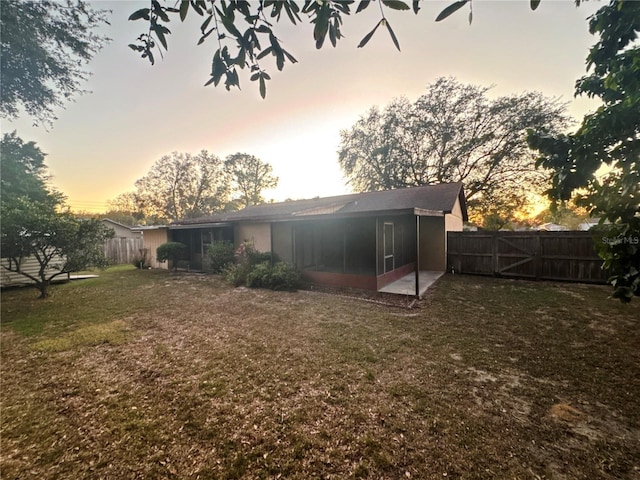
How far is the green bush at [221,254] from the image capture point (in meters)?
10.7

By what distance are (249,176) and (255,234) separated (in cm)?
2203

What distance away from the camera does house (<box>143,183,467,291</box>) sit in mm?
7363

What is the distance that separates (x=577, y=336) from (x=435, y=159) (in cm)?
1625

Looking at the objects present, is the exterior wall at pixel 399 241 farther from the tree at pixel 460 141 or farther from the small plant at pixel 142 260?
the small plant at pixel 142 260

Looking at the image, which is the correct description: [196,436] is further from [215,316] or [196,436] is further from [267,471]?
[215,316]

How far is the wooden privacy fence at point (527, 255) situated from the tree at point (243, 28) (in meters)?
9.41

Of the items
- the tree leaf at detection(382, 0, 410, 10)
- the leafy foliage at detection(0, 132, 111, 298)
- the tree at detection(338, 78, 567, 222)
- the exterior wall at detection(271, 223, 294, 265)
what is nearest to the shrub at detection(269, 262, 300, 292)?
the exterior wall at detection(271, 223, 294, 265)

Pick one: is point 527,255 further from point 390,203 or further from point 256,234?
point 256,234

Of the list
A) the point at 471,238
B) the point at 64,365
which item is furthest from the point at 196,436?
the point at 471,238

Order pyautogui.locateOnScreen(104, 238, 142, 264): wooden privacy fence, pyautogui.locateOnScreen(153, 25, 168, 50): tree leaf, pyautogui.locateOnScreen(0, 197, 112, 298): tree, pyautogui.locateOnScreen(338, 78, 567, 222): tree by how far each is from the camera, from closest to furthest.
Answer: pyautogui.locateOnScreen(153, 25, 168, 50): tree leaf → pyautogui.locateOnScreen(0, 197, 112, 298): tree → pyautogui.locateOnScreen(338, 78, 567, 222): tree → pyautogui.locateOnScreen(104, 238, 142, 264): wooden privacy fence

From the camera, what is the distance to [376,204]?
36.2 ft

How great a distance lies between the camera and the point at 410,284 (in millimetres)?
7961

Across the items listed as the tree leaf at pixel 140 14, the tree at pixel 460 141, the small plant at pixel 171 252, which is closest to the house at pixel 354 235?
the small plant at pixel 171 252

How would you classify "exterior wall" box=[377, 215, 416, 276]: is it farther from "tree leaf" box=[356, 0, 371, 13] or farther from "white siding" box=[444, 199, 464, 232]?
"tree leaf" box=[356, 0, 371, 13]
